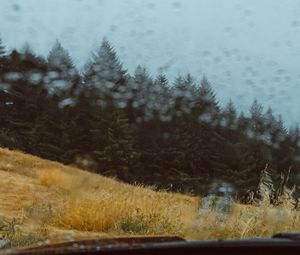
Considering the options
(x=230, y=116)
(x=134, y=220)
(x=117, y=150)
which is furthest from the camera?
(x=230, y=116)

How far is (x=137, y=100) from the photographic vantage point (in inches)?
1932

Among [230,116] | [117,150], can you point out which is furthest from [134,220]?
[230,116]

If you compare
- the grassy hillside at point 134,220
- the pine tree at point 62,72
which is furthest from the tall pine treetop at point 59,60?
the grassy hillside at point 134,220

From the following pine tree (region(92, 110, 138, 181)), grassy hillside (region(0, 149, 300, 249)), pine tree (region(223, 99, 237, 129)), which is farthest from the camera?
pine tree (region(223, 99, 237, 129))

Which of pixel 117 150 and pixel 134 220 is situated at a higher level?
pixel 117 150

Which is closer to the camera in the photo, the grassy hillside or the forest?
the grassy hillside

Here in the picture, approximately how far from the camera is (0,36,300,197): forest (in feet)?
136

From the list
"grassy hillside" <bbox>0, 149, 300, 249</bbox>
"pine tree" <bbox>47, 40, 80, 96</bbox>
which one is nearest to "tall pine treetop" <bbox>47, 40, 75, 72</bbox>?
"pine tree" <bbox>47, 40, 80, 96</bbox>

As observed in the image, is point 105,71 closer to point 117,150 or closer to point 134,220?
point 117,150

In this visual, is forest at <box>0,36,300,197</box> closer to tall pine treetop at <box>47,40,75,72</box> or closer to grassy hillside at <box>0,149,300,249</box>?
tall pine treetop at <box>47,40,75,72</box>

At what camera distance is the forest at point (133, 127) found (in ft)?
136

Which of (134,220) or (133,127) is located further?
(133,127)

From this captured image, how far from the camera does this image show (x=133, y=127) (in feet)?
149

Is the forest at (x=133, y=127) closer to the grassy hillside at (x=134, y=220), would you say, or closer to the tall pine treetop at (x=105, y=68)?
the tall pine treetop at (x=105, y=68)
